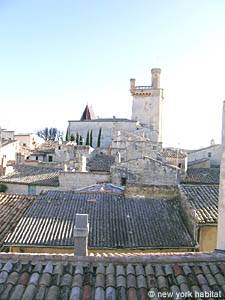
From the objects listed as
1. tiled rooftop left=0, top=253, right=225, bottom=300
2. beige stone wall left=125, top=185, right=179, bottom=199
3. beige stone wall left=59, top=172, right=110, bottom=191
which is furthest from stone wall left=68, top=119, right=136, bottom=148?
tiled rooftop left=0, top=253, right=225, bottom=300

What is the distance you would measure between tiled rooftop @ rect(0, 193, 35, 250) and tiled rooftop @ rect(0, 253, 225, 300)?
689 cm

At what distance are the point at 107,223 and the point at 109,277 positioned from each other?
27.4ft

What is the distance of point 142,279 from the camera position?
5.27 meters

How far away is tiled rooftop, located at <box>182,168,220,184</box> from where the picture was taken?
2766 cm

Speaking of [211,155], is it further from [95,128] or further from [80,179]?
[95,128]

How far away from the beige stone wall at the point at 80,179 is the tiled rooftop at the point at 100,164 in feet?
14.0

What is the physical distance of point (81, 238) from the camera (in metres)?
7.27

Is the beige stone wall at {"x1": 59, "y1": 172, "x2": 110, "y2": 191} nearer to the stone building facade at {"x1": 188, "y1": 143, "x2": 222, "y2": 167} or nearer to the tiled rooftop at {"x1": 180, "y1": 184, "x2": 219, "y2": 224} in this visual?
the tiled rooftop at {"x1": 180, "y1": 184, "x2": 219, "y2": 224}

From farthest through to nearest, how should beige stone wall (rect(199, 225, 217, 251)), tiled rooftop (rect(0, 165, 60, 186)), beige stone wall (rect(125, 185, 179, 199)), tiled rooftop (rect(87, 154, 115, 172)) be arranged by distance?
tiled rooftop (rect(87, 154, 115, 172)), tiled rooftop (rect(0, 165, 60, 186)), beige stone wall (rect(125, 185, 179, 199)), beige stone wall (rect(199, 225, 217, 251))

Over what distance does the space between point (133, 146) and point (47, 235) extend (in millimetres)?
22903

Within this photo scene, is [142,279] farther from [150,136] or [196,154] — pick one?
[150,136]

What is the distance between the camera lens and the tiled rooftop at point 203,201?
1218cm

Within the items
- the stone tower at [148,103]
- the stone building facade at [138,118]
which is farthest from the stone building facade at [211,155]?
the stone tower at [148,103]

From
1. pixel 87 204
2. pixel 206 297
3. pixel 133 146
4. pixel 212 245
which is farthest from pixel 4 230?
pixel 133 146
